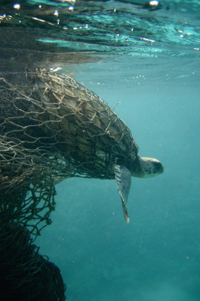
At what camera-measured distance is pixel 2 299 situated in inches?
111

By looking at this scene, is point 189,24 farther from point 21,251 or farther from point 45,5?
point 21,251

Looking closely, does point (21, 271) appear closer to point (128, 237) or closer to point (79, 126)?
point (79, 126)

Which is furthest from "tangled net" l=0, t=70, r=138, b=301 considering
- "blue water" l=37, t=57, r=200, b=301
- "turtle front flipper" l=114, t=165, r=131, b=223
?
"blue water" l=37, t=57, r=200, b=301

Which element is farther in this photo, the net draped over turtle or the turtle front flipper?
the turtle front flipper

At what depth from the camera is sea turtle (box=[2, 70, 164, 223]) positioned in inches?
138

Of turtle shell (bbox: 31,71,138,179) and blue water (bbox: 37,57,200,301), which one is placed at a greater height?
turtle shell (bbox: 31,71,138,179)

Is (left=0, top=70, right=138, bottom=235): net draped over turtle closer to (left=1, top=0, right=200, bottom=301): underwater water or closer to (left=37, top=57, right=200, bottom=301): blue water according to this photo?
(left=1, top=0, right=200, bottom=301): underwater water

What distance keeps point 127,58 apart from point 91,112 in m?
9.06

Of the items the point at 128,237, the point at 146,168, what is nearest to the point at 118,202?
the point at 128,237

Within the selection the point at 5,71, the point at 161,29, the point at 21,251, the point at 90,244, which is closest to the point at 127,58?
the point at 161,29

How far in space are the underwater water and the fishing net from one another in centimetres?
502

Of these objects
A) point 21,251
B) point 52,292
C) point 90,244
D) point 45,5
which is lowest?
point 90,244

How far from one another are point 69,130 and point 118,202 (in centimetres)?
1754

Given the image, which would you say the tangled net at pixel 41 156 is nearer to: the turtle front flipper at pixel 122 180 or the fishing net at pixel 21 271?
the fishing net at pixel 21 271
